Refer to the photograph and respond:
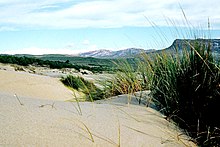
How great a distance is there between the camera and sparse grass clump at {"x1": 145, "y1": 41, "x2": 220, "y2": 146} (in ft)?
11.6

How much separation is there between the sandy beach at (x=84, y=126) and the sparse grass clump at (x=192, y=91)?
0.60 ft

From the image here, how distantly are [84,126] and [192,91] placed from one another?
140 centimetres

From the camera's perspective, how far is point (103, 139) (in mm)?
2654

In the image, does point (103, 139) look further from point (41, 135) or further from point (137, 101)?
point (137, 101)

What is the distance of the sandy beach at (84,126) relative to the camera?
94.0 inches

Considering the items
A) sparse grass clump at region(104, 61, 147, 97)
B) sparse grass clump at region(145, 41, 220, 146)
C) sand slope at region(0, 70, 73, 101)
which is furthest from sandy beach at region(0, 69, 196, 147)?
sand slope at region(0, 70, 73, 101)

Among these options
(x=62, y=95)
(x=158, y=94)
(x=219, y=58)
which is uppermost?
(x=219, y=58)

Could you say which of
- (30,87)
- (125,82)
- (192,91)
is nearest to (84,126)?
(192,91)

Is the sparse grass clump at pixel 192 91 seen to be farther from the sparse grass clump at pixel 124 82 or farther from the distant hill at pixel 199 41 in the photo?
the sparse grass clump at pixel 124 82

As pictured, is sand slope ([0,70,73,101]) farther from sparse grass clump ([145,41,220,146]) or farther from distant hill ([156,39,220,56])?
sparse grass clump ([145,41,220,146])

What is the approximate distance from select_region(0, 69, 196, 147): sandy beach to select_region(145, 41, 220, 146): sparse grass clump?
0.60 ft

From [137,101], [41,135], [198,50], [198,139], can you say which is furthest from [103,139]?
[198,50]

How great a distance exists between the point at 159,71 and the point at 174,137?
1.29m

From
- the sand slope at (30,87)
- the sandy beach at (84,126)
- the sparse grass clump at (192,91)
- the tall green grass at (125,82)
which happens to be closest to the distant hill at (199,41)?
the sparse grass clump at (192,91)
